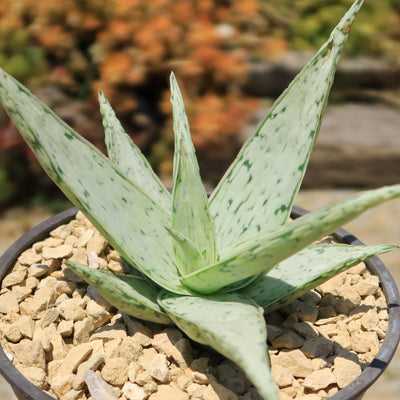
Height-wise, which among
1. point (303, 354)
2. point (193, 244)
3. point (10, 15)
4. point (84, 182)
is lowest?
point (303, 354)

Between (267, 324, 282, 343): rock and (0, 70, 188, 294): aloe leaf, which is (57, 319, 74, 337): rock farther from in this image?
(267, 324, 282, 343): rock

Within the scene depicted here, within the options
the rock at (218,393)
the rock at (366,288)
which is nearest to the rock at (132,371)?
the rock at (218,393)

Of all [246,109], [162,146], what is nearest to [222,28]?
[246,109]


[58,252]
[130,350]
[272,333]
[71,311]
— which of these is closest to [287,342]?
[272,333]

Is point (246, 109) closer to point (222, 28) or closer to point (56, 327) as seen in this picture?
point (222, 28)

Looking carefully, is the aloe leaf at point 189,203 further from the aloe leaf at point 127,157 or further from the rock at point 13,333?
the rock at point 13,333

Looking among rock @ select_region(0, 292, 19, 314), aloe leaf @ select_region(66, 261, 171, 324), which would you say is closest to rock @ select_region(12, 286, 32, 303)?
rock @ select_region(0, 292, 19, 314)

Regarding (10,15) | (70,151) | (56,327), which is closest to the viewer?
(70,151)
